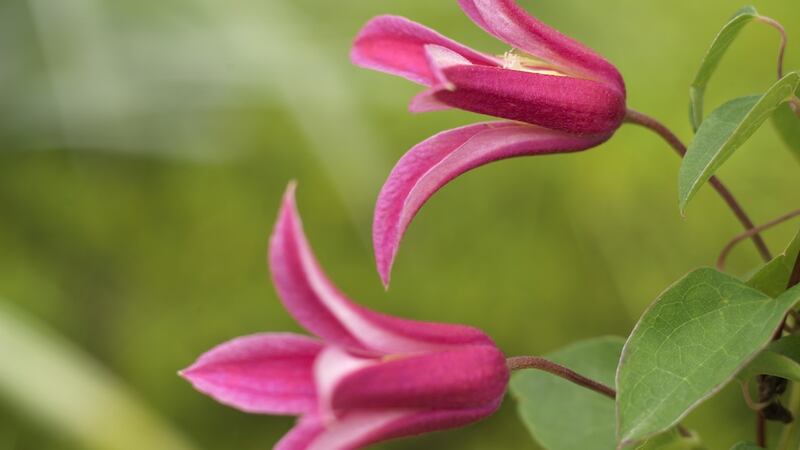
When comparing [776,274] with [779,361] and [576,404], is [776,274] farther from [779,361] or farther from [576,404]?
[576,404]

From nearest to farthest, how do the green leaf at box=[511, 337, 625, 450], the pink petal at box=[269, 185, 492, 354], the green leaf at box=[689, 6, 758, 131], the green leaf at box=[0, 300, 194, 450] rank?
the pink petal at box=[269, 185, 492, 354] → the green leaf at box=[689, 6, 758, 131] → the green leaf at box=[511, 337, 625, 450] → the green leaf at box=[0, 300, 194, 450]

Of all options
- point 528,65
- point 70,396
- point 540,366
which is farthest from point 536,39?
point 70,396

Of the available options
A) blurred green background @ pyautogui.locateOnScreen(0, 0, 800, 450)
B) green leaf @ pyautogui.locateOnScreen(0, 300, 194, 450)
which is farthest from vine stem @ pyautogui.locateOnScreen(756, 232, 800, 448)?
green leaf @ pyautogui.locateOnScreen(0, 300, 194, 450)

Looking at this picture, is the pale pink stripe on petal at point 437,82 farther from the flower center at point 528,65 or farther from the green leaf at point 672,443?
the green leaf at point 672,443

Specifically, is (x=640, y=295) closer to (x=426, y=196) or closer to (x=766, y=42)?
(x=766, y=42)

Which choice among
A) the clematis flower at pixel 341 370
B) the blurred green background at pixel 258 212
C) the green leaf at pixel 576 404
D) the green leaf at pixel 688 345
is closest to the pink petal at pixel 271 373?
the clematis flower at pixel 341 370

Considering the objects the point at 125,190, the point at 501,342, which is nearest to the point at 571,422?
the point at 501,342

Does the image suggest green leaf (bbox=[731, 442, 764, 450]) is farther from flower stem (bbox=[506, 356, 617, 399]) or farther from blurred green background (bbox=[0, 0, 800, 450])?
blurred green background (bbox=[0, 0, 800, 450])
